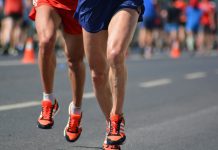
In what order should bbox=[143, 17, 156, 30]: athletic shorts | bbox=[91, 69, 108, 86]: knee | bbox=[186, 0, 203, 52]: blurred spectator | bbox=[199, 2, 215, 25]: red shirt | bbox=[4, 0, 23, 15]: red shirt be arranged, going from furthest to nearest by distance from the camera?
bbox=[199, 2, 215, 25]: red shirt, bbox=[186, 0, 203, 52]: blurred spectator, bbox=[143, 17, 156, 30]: athletic shorts, bbox=[4, 0, 23, 15]: red shirt, bbox=[91, 69, 108, 86]: knee

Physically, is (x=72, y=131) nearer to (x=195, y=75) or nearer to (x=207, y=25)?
(x=195, y=75)

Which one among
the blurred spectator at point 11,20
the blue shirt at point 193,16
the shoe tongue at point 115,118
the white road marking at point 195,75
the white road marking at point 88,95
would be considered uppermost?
the shoe tongue at point 115,118

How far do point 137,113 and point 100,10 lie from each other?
3263 mm

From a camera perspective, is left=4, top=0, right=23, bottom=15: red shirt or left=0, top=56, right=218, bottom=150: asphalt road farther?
left=4, top=0, right=23, bottom=15: red shirt

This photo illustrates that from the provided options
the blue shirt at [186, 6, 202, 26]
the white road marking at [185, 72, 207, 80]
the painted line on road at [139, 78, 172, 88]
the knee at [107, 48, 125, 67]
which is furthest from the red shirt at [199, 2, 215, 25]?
the knee at [107, 48, 125, 67]

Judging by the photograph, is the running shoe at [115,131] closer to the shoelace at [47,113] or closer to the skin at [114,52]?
the skin at [114,52]

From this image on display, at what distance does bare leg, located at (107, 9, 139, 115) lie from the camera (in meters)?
5.91

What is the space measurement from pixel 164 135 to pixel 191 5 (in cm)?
1984

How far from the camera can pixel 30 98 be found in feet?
33.6

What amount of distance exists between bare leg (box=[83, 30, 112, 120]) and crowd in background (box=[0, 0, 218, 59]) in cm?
1336

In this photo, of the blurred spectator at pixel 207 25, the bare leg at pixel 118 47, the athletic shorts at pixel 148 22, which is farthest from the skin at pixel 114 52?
the blurred spectator at pixel 207 25

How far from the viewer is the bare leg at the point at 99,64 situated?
607cm

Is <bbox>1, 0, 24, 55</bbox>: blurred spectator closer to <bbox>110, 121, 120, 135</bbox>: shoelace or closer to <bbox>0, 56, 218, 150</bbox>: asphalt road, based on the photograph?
<bbox>0, 56, 218, 150</bbox>: asphalt road

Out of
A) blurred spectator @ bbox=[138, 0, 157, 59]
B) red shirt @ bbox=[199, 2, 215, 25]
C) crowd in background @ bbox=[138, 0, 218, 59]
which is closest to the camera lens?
blurred spectator @ bbox=[138, 0, 157, 59]
